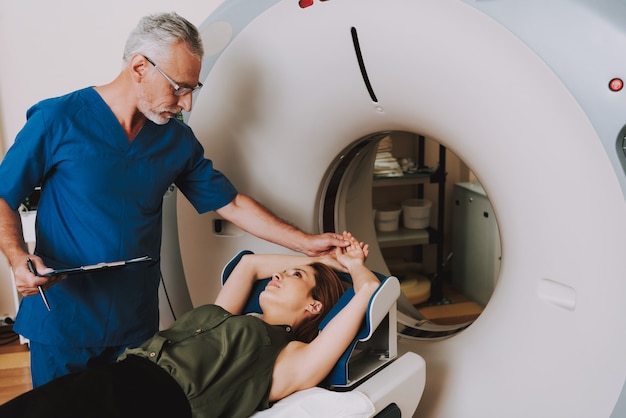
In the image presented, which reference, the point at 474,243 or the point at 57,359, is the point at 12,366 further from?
the point at 474,243

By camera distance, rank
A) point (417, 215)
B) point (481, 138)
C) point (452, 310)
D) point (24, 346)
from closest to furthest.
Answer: point (481, 138), point (24, 346), point (452, 310), point (417, 215)

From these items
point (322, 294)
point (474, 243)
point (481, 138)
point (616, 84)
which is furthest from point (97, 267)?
point (474, 243)

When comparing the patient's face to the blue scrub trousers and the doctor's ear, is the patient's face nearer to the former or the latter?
the blue scrub trousers

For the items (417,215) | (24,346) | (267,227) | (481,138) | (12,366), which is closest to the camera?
(481,138)

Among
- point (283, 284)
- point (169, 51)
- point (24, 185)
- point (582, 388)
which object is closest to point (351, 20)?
point (169, 51)

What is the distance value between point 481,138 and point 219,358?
684 millimetres

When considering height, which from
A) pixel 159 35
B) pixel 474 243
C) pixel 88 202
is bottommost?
pixel 474 243

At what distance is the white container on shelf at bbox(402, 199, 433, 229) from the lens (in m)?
2.86

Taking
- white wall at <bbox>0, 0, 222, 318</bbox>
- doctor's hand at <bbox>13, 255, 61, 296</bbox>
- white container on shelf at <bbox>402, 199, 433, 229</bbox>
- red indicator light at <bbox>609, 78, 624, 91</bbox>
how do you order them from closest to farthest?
1. red indicator light at <bbox>609, 78, 624, 91</bbox>
2. doctor's hand at <bbox>13, 255, 61, 296</bbox>
3. white wall at <bbox>0, 0, 222, 318</bbox>
4. white container on shelf at <bbox>402, 199, 433, 229</bbox>

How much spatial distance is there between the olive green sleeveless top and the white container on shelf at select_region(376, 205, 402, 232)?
61.1 inches

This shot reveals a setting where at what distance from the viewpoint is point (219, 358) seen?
4.20 ft

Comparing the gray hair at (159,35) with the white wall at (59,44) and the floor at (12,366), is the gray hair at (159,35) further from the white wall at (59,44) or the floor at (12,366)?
the floor at (12,366)

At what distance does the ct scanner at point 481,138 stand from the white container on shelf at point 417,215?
3.54ft

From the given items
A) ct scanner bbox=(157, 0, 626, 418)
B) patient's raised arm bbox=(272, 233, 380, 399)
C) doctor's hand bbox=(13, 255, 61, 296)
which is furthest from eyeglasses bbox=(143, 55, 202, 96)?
patient's raised arm bbox=(272, 233, 380, 399)
